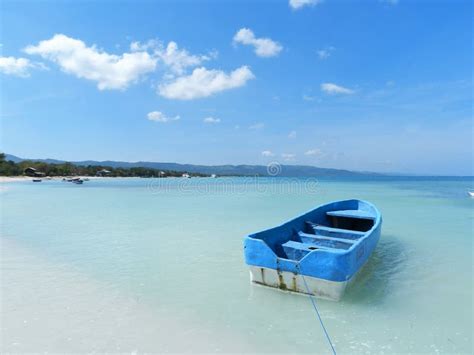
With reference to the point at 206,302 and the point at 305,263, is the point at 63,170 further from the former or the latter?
the point at 305,263

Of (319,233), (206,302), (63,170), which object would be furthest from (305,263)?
(63,170)

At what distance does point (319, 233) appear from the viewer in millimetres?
8102

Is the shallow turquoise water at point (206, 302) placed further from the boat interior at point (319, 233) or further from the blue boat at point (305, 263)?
the boat interior at point (319, 233)

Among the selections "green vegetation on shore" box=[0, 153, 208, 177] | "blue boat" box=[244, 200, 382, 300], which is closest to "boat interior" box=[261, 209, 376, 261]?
"blue boat" box=[244, 200, 382, 300]

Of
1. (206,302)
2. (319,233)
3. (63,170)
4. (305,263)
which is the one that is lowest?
(206,302)

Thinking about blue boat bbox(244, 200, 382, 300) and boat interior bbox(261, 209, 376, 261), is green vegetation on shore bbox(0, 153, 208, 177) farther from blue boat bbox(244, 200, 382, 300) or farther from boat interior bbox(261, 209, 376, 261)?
blue boat bbox(244, 200, 382, 300)

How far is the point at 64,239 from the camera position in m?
10.4

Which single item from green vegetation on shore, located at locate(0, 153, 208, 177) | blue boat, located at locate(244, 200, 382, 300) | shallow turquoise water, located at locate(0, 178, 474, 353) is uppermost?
green vegetation on shore, located at locate(0, 153, 208, 177)

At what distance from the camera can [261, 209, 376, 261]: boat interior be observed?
20.3 ft

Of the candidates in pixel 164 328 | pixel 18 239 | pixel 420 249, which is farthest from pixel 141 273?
pixel 420 249

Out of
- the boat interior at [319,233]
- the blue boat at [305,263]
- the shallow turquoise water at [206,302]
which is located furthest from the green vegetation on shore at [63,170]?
the blue boat at [305,263]

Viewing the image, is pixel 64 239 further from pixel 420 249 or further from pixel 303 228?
pixel 420 249

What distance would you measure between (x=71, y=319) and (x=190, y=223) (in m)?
8.98

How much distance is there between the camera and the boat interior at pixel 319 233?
618 centimetres
